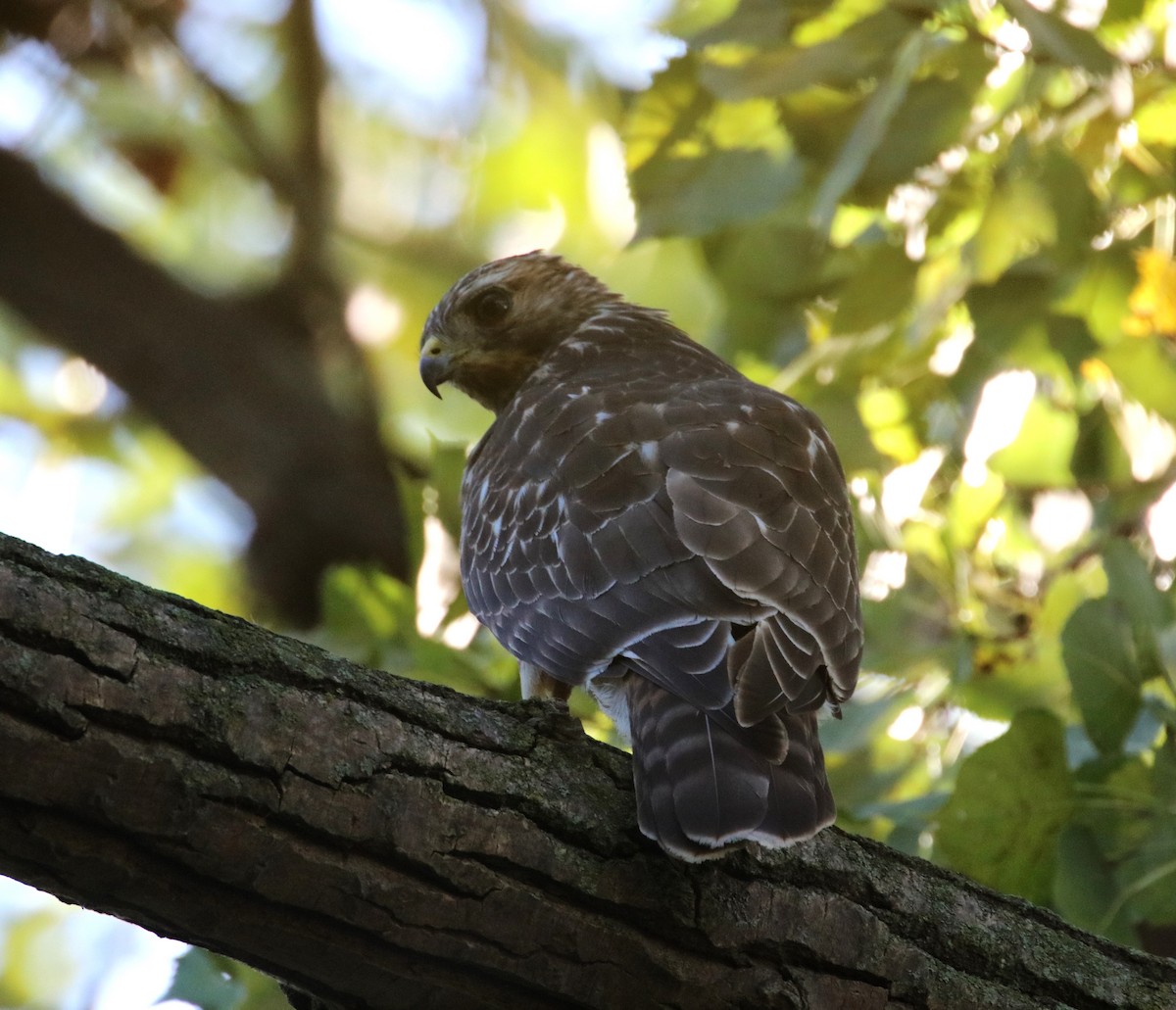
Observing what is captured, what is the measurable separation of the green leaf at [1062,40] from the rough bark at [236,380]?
3.49 metres

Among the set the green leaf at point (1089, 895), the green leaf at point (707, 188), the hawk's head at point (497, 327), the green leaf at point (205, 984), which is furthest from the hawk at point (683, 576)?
the green leaf at point (205, 984)

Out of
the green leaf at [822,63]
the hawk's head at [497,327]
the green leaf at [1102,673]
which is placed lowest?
the green leaf at [1102,673]

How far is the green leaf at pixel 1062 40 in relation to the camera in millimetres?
3326

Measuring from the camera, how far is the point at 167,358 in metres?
6.41

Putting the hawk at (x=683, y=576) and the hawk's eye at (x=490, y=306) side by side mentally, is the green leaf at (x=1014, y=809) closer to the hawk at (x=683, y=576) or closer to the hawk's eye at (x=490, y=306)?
the hawk at (x=683, y=576)

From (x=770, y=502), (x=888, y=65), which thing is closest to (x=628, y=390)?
(x=770, y=502)

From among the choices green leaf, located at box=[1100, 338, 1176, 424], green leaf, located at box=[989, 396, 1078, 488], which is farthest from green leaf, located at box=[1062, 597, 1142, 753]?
green leaf, located at box=[989, 396, 1078, 488]

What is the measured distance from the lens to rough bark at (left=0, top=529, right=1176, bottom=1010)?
2018mm

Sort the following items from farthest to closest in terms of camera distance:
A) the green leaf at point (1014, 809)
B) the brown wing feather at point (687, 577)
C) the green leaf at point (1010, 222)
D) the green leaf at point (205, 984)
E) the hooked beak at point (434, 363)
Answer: the hooked beak at point (434, 363) < the green leaf at point (1010, 222) < the green leaf at point (205, 984) < the green leaf at point (1014, 809) < the brown wing feather at point (687, 577)

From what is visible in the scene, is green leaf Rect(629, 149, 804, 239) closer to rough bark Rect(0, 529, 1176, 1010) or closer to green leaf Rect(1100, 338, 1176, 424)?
green leaf Rect(1100, 338, 1176, 424)

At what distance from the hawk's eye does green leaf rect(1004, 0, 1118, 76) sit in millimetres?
2097

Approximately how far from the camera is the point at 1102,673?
346 centimetres

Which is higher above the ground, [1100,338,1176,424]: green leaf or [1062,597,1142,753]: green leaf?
[1100,338,1176,424]: green leaf

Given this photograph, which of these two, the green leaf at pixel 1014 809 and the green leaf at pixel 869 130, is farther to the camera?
the green leaf at pixel 869 130
